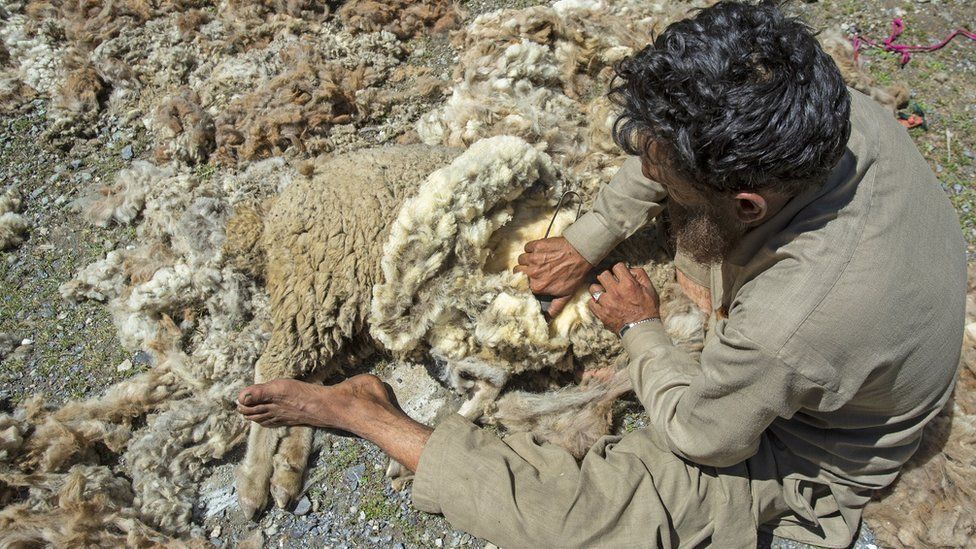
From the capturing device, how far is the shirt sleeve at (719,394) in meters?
1.79

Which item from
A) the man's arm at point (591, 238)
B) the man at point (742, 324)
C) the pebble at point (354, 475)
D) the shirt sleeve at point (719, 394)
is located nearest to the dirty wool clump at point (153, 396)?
the man at point (742, 324)

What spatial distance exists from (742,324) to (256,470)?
195cm

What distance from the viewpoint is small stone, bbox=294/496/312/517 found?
2.63 meters

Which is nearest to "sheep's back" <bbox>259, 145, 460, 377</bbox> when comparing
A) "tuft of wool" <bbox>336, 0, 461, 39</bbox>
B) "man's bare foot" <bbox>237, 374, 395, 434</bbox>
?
"man's bare foot" <bbox>237, 374, 395, 434</bbox>

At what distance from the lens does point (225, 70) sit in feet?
11.9

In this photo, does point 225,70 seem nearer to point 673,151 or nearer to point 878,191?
point 673,151

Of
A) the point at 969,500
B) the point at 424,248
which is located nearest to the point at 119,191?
the point at 424,248

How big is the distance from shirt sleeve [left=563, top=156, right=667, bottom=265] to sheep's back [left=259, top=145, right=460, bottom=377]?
71cm

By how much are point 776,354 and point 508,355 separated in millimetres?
1204

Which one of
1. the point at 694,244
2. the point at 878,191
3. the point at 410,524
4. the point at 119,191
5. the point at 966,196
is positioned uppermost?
the point at 878,191

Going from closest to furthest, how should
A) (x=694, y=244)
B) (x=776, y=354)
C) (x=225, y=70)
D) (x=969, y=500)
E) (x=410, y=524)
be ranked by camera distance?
(x=776, y=354)
(x=694, y=244)
(x=969, y=500)
(x=410, y=524)
(x=225, y=70)

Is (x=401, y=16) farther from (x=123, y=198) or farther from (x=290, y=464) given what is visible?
(x=290, y=464)

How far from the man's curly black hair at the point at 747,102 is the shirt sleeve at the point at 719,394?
475 mm

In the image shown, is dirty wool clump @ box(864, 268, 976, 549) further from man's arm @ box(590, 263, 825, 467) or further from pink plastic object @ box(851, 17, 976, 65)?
pink plastic object @ box(851, 17, 976, 65)
